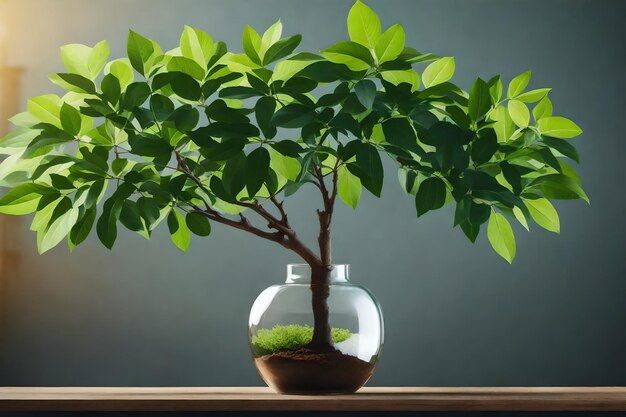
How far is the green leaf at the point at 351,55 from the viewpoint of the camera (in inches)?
33.4

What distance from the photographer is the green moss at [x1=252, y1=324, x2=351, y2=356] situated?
96 centimetres

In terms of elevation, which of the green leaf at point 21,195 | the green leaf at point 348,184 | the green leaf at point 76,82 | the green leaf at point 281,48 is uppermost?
the green leaf at point 281,48

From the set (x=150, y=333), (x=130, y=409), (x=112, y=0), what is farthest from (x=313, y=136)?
(x=112, y=0)

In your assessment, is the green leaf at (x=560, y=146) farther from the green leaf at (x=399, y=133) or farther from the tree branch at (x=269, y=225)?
the tree branch at (x=269, y=225)

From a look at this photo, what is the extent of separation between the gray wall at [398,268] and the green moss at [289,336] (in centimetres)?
131

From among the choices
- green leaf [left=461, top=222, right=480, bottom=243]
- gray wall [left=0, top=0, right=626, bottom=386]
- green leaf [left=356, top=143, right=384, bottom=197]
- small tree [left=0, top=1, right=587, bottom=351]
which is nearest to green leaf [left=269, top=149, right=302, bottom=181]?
small tree [left=0, top=1, right=587, bottom=351]

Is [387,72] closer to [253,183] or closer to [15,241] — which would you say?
[253,183]

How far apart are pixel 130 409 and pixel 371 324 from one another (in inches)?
12.3

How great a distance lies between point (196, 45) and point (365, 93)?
0.22 m

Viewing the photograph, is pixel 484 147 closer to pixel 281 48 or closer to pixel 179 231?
pixel 281 48

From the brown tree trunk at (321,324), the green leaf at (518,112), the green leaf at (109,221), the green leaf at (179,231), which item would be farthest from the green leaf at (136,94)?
→ the green leaf at (518,112)

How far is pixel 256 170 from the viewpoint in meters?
0.83

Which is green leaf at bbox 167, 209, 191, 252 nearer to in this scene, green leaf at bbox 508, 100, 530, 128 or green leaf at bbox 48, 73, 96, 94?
green leaf at bbox 48, 73, 96, 94

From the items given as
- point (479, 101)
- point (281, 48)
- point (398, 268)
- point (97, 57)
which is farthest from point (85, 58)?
point (398, 268)
